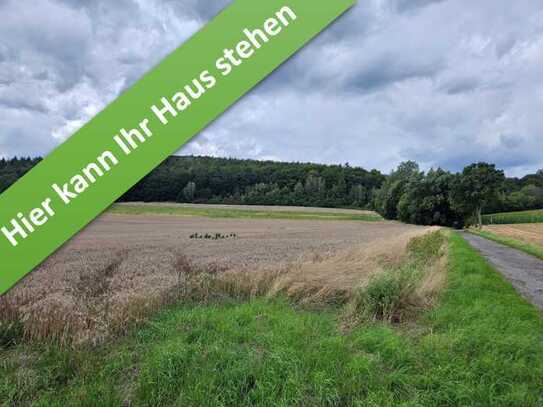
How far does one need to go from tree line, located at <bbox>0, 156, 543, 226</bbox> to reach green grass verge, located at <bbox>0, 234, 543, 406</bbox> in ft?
103

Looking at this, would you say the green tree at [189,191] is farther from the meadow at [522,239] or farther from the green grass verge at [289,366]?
the green grass verge at [289,366]

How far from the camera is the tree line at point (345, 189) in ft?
187

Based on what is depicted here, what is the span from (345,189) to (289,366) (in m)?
101

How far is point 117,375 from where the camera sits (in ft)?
13.1

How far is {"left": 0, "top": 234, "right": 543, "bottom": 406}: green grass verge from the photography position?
3420mm

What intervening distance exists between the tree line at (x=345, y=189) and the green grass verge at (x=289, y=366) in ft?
103

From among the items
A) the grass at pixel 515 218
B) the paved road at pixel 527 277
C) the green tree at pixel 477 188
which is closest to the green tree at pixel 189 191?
the paved road at pixel 527 277

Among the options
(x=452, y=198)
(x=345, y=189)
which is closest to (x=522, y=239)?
(x=452, y=198)

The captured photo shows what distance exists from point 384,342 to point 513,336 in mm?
1981

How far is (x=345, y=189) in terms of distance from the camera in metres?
102

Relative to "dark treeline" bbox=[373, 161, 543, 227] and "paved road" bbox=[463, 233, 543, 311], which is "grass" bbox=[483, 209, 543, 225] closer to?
"dark treeline" bbox=[373, 161, 543, 227]

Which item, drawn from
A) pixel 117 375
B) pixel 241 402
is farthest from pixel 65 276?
pixel 241 402

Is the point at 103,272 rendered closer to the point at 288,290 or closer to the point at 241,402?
the point at 288,290

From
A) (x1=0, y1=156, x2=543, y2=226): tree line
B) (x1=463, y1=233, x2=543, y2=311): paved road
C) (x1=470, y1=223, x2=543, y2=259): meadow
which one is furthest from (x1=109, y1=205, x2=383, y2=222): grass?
(x1=463, y1=233, x2=543, y2=311): paved road
